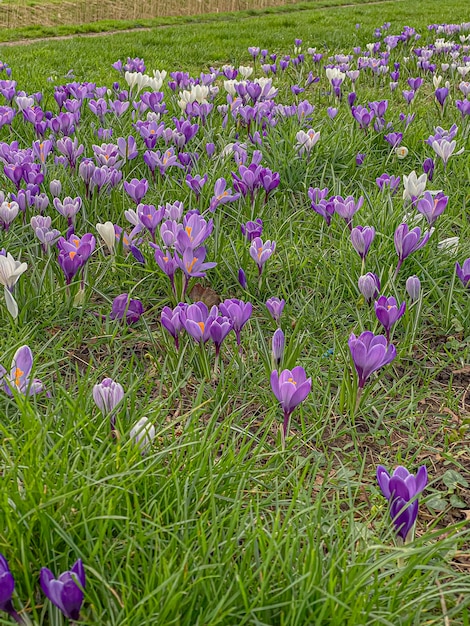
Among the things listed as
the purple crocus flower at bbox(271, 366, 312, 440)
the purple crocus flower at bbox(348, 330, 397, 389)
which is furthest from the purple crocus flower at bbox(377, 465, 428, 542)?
the purple crocus flower at bbox(348, 330, 397, 389)

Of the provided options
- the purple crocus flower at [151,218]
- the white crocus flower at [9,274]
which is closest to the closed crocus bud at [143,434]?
the white crocus flower at [9,274]

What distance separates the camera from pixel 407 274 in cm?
271

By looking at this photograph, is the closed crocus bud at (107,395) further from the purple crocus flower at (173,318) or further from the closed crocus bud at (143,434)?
the purple crocus flower at (173,318)

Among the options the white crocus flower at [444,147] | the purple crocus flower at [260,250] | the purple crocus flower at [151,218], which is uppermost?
the white crocus flower at [444,147]

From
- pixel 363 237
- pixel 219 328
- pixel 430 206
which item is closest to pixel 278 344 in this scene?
pixel 219 328

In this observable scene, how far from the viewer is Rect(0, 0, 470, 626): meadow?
127cm

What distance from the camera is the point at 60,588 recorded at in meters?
1.09

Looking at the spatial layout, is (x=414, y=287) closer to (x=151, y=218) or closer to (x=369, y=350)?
(x=369, y=350)

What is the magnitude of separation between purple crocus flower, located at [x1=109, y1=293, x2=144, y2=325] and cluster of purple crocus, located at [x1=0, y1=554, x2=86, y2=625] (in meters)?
1.27

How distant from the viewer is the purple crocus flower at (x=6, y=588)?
108 cm

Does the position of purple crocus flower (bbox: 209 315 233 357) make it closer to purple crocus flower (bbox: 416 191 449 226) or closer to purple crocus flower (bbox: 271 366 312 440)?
purple crocus flower (bbox: 271 366 312 440)

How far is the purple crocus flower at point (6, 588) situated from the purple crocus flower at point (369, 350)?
1052mm

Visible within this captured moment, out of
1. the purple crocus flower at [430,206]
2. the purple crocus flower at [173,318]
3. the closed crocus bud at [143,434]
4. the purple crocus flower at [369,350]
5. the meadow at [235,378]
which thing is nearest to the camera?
the meadow at [235,378]

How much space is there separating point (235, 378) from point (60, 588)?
1151mm
